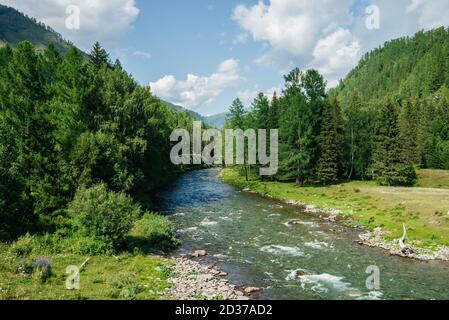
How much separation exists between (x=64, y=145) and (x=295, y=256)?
28.2 m

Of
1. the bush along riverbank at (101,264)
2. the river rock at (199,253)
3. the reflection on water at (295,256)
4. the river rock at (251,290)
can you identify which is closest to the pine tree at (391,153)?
the reflection on water at (295,256)

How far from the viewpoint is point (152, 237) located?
3506cm

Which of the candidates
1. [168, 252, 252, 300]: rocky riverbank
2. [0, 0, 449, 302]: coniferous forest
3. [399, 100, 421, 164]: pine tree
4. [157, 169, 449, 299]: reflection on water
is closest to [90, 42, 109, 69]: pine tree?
[0, 0, 449, 302]: coniferous forest

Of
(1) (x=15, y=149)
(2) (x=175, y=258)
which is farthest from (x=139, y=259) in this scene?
(1) (x=15, y=149)

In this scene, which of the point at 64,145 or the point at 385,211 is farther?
the point at 385,211

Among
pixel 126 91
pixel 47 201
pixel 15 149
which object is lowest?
pixel 47 201

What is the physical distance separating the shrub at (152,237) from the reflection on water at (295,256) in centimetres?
176

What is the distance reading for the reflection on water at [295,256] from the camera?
2480cm

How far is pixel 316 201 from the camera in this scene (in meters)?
54.4

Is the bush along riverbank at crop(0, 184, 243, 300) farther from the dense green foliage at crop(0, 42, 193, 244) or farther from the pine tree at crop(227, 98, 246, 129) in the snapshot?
the pine tree at crop(227, 98, 246, 129)

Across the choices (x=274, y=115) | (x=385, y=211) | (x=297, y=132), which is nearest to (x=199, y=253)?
(x=385, y=211)

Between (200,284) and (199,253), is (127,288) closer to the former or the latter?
(200,284)

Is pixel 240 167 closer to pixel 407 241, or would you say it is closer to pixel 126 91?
pixel 126 91

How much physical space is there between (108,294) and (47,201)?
19655 millimetres
